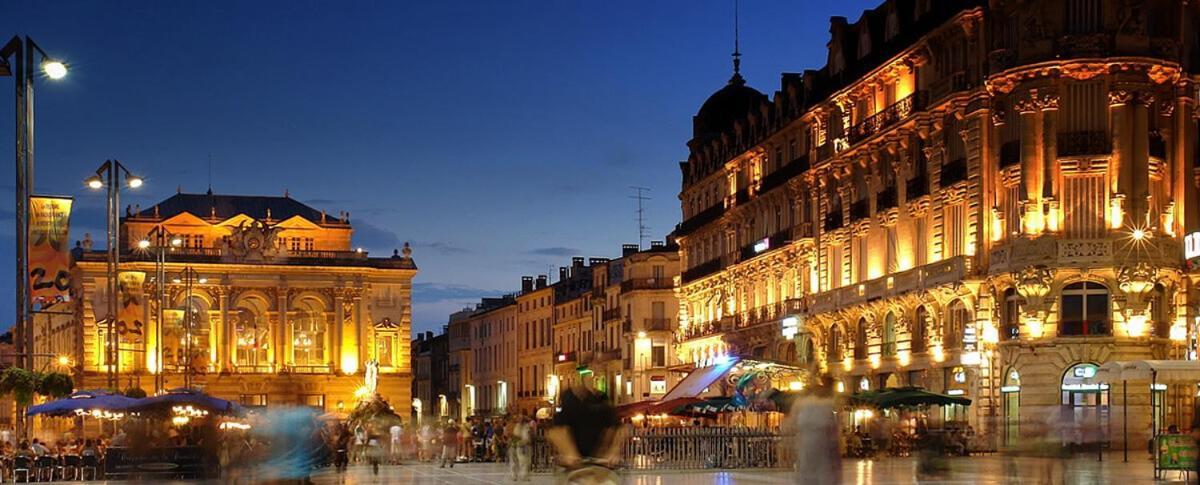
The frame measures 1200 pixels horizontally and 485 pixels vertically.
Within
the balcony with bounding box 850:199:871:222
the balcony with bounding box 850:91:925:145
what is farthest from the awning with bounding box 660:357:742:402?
the balcony with bounding box 850:199:871:222

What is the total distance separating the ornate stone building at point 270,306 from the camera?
10519 cm

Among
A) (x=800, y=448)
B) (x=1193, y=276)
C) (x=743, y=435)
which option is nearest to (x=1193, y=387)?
(x=1193, y=276)

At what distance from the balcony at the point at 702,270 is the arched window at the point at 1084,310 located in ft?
104

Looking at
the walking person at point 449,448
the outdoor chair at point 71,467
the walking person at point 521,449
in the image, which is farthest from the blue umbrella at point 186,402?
the walking person at point 521,449

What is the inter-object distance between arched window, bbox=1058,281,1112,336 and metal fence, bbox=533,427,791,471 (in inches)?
428

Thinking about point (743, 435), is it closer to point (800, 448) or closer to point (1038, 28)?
point (1038, 28)

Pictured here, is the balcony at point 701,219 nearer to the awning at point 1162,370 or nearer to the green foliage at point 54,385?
the awning at point 1162,370

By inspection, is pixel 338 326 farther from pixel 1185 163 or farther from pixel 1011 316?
pixel 1185 163

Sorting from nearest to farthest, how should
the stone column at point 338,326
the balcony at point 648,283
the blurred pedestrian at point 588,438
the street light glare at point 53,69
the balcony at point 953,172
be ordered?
the blurred pedestrian at point 588,438
the street light glare at point 53,69
the balcony at point 953,172
the balcony at point 648,283
the stone column at point 338,326

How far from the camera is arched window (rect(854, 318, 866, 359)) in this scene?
203 ft

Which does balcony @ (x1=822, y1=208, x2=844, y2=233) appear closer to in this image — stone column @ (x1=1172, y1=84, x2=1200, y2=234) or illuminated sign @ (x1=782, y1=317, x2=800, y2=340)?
illuminated sign @ (x1=782, y1=317, x2=800, y2=340)

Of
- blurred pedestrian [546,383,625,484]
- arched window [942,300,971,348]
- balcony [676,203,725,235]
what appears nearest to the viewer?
blurred pedestrian [546,383,625,484]

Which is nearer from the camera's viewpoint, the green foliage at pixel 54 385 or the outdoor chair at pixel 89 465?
the green foliage at pixel 54 385

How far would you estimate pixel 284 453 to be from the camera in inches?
1068
